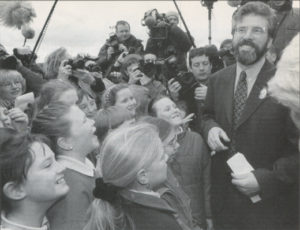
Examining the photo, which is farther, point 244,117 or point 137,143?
point 244,117

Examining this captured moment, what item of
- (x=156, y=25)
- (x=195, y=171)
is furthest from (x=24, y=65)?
(x=156, y=25)

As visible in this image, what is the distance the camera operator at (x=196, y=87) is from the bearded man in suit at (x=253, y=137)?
2.07 ft

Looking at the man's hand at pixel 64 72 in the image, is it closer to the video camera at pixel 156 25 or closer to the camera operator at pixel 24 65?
the camera operator at pixel 24 65

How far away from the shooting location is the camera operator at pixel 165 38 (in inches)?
134

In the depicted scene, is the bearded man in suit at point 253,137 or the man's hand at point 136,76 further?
the man's hand at point 136,76

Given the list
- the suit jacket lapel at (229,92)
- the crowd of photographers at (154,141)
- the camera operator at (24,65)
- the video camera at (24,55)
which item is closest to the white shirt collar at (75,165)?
the crowd of photographers at (154,141)

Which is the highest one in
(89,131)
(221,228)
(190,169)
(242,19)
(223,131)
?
(242,19)

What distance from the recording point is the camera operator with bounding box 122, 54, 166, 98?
278cm

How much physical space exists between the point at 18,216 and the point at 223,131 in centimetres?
95

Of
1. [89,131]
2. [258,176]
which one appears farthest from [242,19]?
[89,131]

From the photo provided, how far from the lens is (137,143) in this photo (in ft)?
4.64

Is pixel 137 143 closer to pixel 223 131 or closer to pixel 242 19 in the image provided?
pixel 223 131

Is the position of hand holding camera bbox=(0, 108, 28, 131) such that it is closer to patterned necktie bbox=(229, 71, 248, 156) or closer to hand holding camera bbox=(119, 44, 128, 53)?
patterned necktie bbox=(229, 71, 248, 156)

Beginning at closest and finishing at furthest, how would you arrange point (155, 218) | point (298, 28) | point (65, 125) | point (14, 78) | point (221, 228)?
point (155, 218), point (65, 125), point (221, 228), point (14, 78), point (298, 28)
